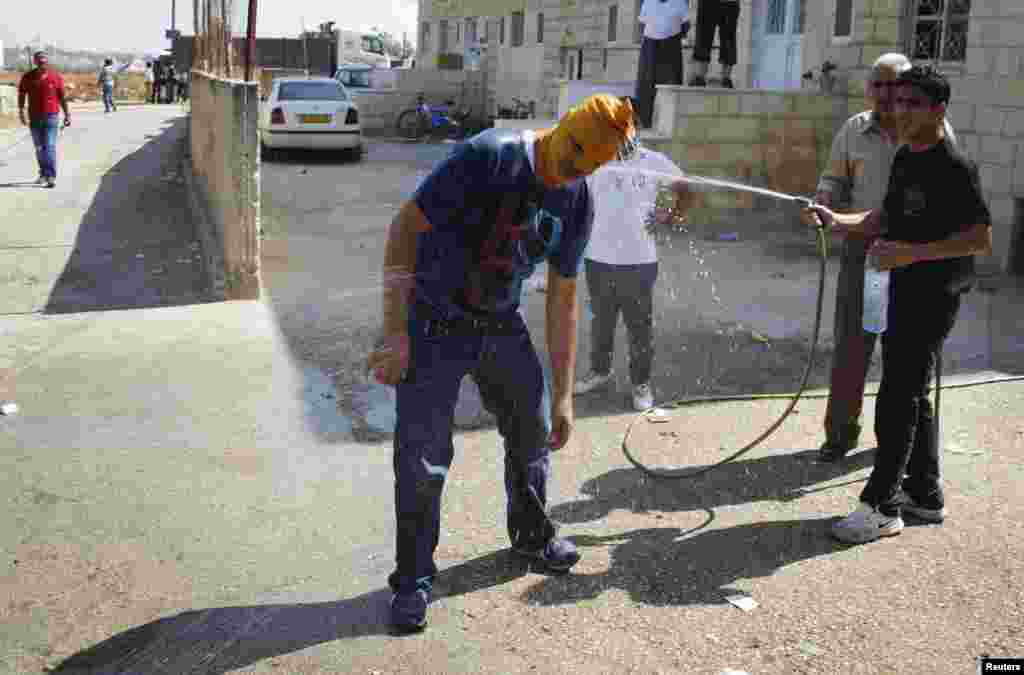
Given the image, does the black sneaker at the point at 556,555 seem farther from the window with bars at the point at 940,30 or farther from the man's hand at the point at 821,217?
the window with bars at the point at 940,30

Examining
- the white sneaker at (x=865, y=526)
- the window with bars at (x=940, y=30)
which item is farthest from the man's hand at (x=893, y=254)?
the window with bars at (x=940, y=30)

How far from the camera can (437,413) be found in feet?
12.6

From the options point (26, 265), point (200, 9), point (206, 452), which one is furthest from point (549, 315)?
point (200, 9)

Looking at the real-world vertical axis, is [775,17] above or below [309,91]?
above

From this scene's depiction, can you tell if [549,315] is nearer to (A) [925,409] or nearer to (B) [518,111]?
(A) [925,409]

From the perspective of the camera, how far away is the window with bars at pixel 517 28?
32.8 m

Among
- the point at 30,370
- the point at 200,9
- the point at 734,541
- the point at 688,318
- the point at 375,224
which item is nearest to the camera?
the point at 734,541

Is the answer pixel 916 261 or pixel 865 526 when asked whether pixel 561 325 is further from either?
pixel 865 526

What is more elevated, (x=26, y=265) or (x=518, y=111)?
(x=518, y=111)

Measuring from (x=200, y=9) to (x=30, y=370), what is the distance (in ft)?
44.0

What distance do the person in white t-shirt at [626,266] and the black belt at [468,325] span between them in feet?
8.33

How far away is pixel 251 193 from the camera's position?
30.1ft

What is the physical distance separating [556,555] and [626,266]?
2504 mm

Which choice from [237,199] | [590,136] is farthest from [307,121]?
[590,136]
